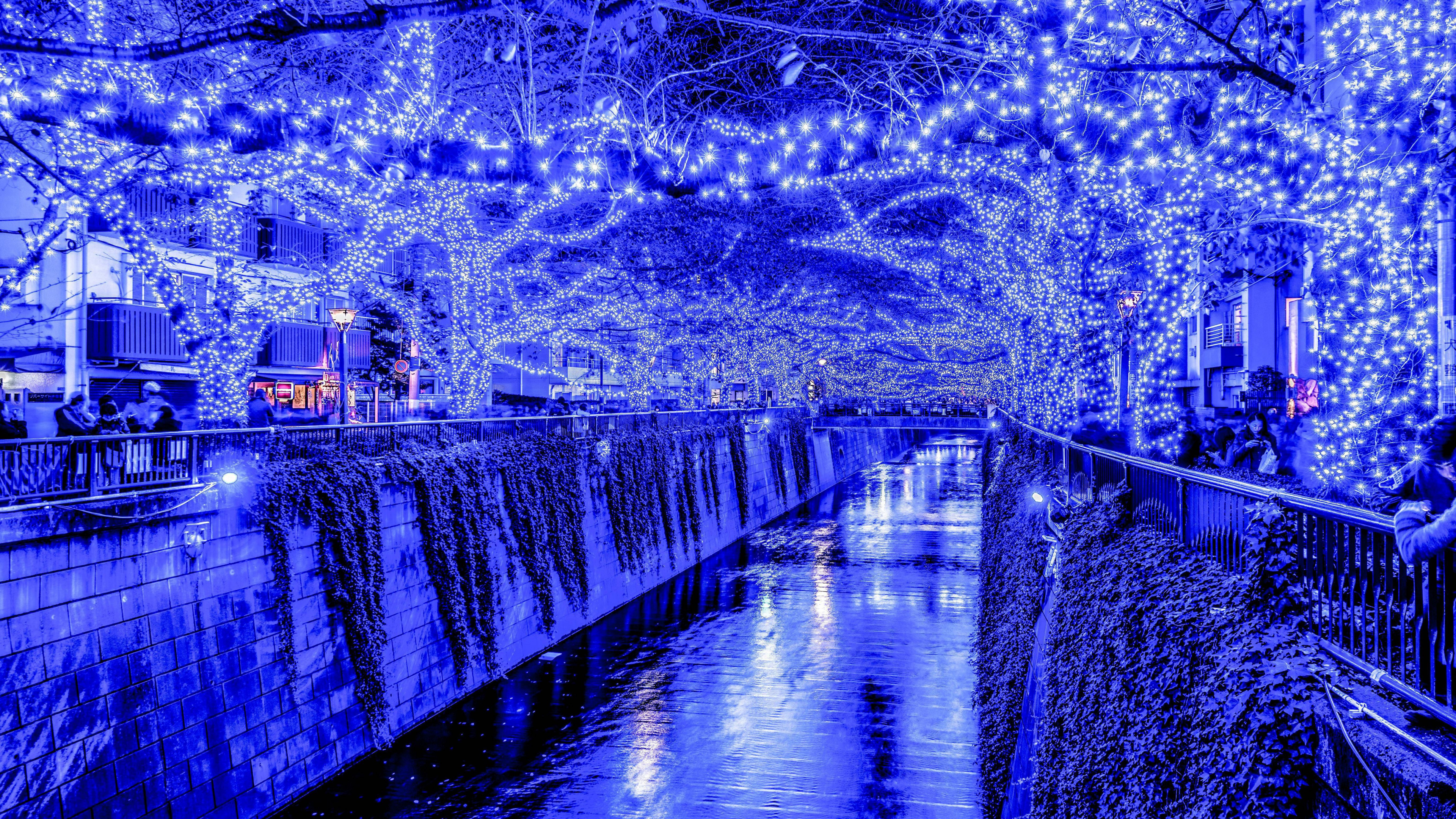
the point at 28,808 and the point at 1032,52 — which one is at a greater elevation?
the point at 1032,52

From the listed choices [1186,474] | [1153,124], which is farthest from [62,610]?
[1153,124]

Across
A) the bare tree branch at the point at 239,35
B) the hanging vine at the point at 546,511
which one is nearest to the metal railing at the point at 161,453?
the hanging vine at the point at 546,511

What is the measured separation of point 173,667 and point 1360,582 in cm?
962

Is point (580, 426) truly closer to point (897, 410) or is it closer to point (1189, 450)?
point (1189, 450)

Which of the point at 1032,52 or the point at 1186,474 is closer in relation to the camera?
the point at 1186,474

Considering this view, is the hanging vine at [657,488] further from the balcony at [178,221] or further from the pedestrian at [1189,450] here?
the pedestrian at [1189,450]

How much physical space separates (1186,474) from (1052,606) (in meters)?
3.72

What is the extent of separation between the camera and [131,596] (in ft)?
25.9

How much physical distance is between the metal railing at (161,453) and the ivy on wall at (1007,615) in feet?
30.5

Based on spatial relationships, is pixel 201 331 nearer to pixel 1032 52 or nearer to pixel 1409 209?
pixel 1032 52

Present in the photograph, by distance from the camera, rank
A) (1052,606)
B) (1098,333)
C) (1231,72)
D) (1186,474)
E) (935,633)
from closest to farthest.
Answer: (1186,474) → (1231,72) → (1052,606) → (1098,333) → (935,633)

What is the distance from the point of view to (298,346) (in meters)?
26.5

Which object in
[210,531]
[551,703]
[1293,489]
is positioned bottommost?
[551,703]

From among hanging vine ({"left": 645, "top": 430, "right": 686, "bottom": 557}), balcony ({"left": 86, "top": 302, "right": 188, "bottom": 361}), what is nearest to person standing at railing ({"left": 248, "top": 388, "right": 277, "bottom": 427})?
balcony ({"left": 86, "top": 302, "right": 188, "bottom": 361})
